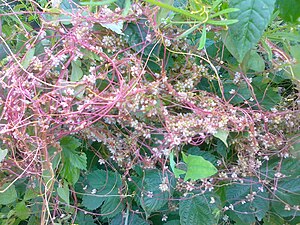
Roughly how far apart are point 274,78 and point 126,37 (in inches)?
11.1

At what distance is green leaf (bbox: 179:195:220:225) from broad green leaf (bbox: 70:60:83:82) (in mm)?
279

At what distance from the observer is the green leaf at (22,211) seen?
723mm

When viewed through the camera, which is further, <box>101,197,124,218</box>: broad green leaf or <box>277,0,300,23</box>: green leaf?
<box>101,197,124,218</box>: broad green leaf

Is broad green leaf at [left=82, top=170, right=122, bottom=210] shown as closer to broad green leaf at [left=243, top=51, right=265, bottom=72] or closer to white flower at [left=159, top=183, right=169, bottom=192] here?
white flower at [left=159, top=183, right=169, bottom=192]

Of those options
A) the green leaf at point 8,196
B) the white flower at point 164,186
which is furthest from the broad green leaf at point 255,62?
the green leaf at point 8,196

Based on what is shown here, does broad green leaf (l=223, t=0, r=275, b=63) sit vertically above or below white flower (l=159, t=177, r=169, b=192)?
above

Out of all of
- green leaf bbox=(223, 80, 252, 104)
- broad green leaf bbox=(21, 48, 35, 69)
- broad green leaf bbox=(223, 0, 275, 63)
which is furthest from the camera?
green leaf bbox=(223, 80, 252, 104)

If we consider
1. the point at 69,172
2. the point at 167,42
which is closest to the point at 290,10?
the point at 167,42

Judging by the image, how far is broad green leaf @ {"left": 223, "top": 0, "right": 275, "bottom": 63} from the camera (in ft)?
1.62

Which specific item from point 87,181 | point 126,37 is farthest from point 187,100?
point 87,181

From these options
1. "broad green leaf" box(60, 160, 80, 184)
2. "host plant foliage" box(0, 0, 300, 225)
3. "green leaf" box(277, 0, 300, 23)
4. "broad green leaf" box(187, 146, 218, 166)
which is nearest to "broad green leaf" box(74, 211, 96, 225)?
"host plant foliage" box(0, 0, 300, 225)

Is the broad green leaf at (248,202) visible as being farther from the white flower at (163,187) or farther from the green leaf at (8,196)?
the green leaf at (8,196)

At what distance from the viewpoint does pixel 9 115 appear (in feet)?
1.96

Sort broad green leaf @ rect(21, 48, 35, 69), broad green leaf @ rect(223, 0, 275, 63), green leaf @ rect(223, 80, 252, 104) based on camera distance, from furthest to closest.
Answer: green leaf @ rect(223, 80, 252, 104) < broad green leaf @ rect(21, 48, 35, 69) < broad green leaf @ rect(223, 0, 275, 63)
